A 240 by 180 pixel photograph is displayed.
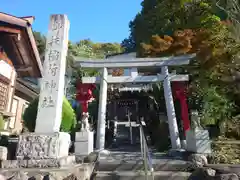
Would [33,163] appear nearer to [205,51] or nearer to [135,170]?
[135,170]

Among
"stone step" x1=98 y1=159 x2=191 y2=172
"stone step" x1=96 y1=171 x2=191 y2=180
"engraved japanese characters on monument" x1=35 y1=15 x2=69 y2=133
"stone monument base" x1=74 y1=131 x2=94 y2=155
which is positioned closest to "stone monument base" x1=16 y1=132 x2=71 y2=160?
"engraved japanese characters on monument" x1=35 y1=15 x2=69 y2=133

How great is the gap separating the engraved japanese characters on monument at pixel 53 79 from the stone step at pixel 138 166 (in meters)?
2.09

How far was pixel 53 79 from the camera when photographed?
5805 mm

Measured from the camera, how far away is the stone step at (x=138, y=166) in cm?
604

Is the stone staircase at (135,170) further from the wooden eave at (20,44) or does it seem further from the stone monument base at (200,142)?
the wooden eave at (20,44)

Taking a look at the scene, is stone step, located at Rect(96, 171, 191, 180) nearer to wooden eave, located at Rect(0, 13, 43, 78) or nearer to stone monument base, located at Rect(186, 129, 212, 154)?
stone monument base, located at Rect(186, 129, 212, 154)

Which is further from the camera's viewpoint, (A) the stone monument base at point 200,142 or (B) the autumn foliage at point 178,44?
(B) the autumn foliage at point 178,44

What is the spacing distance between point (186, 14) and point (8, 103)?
16.3 m

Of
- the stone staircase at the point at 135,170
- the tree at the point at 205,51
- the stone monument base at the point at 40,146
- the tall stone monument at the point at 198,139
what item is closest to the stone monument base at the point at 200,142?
the tall stone monument at the point at 198,139

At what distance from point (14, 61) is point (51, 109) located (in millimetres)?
8746

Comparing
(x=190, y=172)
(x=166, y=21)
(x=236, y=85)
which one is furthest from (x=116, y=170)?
(x=166, y=21)

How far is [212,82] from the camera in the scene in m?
9.91

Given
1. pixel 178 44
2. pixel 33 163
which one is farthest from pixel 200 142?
pixel 178 44

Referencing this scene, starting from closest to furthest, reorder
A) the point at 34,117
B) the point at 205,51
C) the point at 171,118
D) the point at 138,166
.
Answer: the point at 138,166 → the point at 171,118 → the point at 34,117 → the point at 205,51
